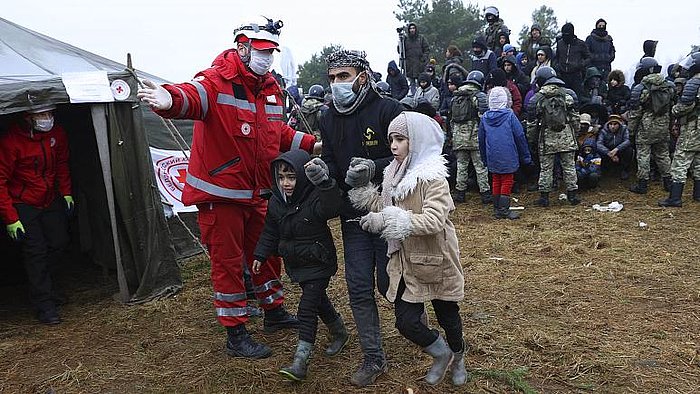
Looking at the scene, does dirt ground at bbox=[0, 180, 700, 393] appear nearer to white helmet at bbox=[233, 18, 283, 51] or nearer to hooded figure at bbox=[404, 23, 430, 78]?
white helmet at bbox=[233, 18, 283, 51]

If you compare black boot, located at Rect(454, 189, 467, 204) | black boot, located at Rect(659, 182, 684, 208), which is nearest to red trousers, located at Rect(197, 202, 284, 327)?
black boot, located at Rect(454, 189, 467, 204)

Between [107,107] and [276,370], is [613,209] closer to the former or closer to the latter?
[276,370]

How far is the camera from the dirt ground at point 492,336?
362 cm

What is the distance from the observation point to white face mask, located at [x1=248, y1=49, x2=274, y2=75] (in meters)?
3.86

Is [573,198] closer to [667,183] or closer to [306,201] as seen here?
[667,183]

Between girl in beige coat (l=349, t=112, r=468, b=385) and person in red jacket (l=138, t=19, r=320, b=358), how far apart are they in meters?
1.04

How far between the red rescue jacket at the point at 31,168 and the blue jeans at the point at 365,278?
317cm

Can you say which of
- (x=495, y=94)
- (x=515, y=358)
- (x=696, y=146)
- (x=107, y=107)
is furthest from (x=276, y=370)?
(x=696, y=146)

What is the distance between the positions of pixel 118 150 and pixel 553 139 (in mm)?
6187

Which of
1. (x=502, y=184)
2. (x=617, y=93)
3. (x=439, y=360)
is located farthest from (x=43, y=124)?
(x=617, y=93)

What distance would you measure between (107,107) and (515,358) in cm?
407

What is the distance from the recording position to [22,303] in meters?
5.79

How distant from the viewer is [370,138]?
3.50 metres

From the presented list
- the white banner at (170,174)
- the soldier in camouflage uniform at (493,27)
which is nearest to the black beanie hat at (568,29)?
the soldier in camouflage uniform at (493,27)
